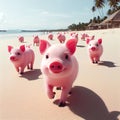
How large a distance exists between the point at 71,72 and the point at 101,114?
0.73 metres

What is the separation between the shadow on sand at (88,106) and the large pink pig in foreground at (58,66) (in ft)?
0.82

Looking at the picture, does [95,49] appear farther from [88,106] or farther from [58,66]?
[58,66]

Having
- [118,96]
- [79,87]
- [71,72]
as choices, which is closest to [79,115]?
[71,72]

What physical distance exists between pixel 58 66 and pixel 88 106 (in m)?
0.90

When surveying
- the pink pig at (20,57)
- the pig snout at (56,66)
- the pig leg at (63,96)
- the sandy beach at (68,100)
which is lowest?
the sandy beach at (68,100)

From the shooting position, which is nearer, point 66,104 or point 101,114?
point 101,114

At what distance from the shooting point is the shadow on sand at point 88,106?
3.54 meters

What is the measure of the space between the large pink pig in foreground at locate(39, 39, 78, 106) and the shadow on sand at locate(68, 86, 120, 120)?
0.82 feet

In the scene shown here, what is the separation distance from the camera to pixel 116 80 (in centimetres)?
521

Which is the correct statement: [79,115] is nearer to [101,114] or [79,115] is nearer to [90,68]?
[101,114]

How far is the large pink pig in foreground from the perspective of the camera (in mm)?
3450

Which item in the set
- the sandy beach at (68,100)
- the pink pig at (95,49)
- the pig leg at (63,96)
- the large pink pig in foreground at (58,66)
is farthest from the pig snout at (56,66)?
the pink pig at (95,49)

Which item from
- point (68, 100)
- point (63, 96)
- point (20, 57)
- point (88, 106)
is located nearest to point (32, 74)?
point (20, 57)

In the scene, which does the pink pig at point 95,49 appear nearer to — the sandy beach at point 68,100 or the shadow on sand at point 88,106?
the sandy beach at point 68,100
